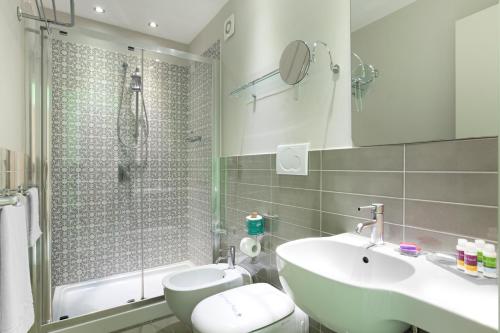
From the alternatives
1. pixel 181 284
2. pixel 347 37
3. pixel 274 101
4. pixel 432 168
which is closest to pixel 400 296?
pixel 432 168

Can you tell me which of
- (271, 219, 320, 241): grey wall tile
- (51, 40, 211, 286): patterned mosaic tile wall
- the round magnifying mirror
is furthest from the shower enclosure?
the round magnifying mirror

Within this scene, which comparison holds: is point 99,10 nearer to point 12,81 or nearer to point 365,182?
point 12,81

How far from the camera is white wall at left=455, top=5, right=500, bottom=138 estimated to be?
0.77 meters

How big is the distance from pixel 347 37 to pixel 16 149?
1811 mm

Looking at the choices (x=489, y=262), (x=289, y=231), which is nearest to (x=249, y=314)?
(x=289, y=231)

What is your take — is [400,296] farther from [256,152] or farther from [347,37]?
[256,152]

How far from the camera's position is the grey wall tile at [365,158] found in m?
1.01

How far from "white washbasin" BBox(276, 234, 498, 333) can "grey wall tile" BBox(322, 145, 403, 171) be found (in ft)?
1.05

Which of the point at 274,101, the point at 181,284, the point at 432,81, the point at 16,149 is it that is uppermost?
the point at 274,101

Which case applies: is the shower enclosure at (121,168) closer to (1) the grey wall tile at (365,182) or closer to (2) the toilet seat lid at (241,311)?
(2) the toilet seat lid at (241,311)

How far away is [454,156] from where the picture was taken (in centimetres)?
85

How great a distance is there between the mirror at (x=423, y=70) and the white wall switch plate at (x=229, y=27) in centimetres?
115

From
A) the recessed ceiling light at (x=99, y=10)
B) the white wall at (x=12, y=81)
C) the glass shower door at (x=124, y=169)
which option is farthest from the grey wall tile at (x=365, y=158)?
the recessed ceiling light at (x=99, y=10)

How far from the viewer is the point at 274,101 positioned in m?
1.64
